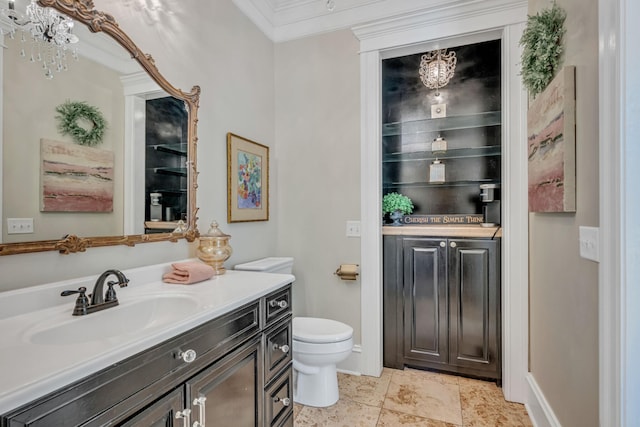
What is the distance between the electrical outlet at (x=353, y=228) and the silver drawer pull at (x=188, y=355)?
1640 mm

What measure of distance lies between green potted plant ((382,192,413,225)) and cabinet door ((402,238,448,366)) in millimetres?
365

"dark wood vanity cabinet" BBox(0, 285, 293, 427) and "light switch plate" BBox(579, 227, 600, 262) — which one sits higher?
"light switch plate" BBox(579, 227, 600, 262)

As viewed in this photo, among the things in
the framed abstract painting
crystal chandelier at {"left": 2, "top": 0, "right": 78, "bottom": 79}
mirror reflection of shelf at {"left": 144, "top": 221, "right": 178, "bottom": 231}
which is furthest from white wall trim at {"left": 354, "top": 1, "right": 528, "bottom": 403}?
crystal chandelier at {"left": 2, "top": 0, "right": 78, "bottom": 79}

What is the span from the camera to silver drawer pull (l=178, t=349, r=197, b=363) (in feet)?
3.34

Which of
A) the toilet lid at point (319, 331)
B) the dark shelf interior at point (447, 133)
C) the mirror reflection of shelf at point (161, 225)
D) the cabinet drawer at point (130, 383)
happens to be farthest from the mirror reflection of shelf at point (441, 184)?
the cabinet drawer at point (130, 383)

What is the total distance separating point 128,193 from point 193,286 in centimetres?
52

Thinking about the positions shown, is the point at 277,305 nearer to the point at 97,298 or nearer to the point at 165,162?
the point at 97,298

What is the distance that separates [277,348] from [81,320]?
815mm

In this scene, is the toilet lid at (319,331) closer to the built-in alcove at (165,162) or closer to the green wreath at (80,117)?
the built-in alcove at (165,162)

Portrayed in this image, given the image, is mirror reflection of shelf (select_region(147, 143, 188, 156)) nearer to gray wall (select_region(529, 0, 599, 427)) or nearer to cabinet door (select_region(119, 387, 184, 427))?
cabinet door (select_region(119, 387, 184, 427))

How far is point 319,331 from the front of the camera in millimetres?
2148
